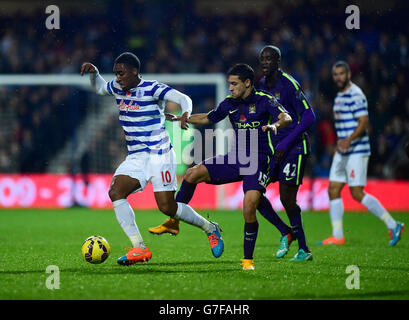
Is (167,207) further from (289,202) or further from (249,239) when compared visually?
(289,202)

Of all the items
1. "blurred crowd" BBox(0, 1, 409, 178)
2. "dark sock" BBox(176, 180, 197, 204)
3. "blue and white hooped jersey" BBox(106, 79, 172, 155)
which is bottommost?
"dark sock" BBox(176, 180, 197, 204)

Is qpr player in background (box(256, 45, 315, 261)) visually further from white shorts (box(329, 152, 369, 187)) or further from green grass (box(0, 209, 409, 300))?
white shorts (box(329, 152, 369, 187))

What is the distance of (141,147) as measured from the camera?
717 cm

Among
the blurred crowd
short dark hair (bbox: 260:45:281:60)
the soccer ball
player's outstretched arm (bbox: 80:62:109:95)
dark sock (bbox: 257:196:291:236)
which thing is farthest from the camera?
the blurred crowd

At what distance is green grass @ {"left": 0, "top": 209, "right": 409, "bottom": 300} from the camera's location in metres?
5.44

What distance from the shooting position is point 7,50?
18.9 metres

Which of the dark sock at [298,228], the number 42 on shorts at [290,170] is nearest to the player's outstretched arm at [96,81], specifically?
the number 42 on shorts at [290,170]

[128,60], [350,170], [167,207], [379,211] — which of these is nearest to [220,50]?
[350,170]

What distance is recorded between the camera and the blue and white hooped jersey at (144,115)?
23.4 ft

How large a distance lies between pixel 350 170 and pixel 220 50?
976cm

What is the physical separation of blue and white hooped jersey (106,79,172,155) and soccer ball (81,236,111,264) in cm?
96

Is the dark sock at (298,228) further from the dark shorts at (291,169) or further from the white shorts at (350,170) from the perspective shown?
the white shorts at (350,170)

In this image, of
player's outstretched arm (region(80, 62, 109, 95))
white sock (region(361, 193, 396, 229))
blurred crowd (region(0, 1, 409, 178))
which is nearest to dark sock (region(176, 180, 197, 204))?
player's outstretched arm (region(80, 62, 109, 95))
